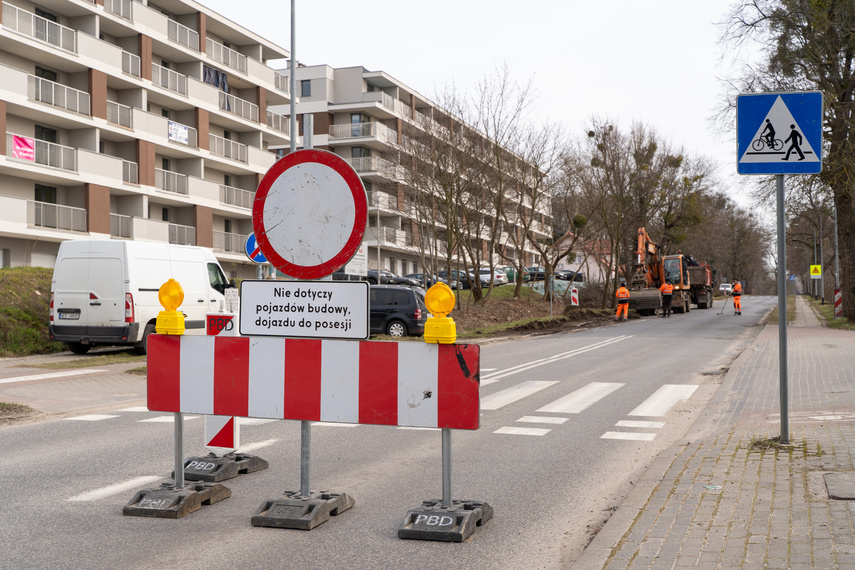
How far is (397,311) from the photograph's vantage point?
24297mm

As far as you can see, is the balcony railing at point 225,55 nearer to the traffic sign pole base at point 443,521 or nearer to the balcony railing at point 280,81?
the balcony railing at point 280,81

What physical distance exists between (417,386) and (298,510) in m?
1.17

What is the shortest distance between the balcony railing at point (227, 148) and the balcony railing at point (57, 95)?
9.50 meters

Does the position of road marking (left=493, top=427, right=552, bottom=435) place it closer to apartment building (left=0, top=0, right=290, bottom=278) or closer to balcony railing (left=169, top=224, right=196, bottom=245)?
apartment building (left=0, top=0, right=290, bottom=278)

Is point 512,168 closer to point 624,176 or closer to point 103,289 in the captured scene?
point 624,176

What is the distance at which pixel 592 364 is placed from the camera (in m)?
16.3

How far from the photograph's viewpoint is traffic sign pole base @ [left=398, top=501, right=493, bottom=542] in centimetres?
471

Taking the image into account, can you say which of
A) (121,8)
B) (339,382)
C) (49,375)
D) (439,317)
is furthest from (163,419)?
(121,8)

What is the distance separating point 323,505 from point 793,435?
485 cm

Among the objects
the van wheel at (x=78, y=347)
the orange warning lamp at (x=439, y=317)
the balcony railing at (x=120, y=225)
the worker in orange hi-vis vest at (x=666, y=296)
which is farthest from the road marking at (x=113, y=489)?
the worker in orange hi-vis vest at (x=666, y=296)

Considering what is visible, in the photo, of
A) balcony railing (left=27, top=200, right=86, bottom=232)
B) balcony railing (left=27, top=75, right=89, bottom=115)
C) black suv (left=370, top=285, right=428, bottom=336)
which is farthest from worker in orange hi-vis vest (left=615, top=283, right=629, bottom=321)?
balcony railing (left=27, top=75, right=89, bottom=115)

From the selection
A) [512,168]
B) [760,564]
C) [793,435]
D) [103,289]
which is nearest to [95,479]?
[760,564]

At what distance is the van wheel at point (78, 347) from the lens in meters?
17.7

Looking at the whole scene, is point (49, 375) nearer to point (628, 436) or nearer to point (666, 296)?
point (628, 436)
